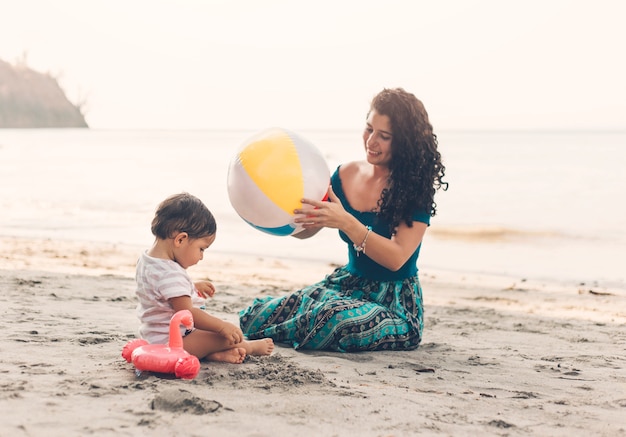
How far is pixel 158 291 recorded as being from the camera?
10.8 ft

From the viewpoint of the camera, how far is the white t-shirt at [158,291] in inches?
128

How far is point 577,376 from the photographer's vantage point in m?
3.68

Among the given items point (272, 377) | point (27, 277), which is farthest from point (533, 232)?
point (272, 377)

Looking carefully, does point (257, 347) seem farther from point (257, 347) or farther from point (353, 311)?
point (353, 311)

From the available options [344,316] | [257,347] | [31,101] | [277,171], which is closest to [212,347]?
[257,347]

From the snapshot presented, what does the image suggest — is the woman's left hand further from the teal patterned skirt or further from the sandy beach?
the sandy beach

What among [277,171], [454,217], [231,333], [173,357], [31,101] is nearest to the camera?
[173,357]

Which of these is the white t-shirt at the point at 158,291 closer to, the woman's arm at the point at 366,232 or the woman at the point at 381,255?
the woman's arm at the point at 366,232

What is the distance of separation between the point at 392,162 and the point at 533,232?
30.7 feet

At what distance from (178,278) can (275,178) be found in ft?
2.26

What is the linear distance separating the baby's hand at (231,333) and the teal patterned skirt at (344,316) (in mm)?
611

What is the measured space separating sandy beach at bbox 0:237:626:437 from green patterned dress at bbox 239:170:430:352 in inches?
3.9

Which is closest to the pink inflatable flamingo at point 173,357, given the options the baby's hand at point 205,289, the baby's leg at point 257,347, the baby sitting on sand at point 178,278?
the baby sitting on sand at point 178,278

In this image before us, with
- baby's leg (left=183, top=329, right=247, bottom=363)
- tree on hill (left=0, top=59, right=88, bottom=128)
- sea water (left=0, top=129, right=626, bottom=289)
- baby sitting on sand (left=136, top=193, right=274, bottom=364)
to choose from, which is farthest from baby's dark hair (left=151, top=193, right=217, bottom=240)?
tree on hill (left=0, top=59, right=88, bottom=128)
